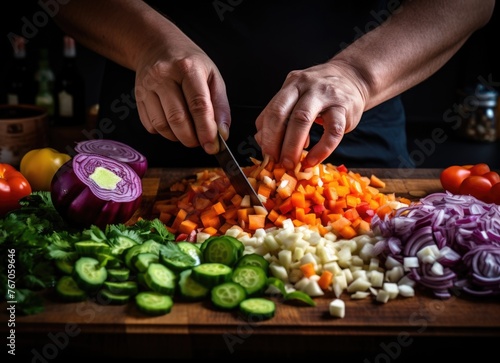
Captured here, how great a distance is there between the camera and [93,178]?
8.51 ft

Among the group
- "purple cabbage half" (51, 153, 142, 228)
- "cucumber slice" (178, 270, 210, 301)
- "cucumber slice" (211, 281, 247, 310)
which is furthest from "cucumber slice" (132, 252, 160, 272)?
"purple cabbage half" (51, 153, 142, 228)

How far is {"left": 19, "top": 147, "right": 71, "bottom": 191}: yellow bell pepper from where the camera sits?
3.05 metres

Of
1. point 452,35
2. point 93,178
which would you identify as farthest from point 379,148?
point 93,178

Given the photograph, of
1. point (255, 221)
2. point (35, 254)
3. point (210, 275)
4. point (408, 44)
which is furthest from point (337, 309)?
point (408, 44)

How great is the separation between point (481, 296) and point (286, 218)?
768 mm

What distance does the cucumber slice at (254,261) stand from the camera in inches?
86.8

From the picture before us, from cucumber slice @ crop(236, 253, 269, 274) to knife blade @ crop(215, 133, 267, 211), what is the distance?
0.40 m

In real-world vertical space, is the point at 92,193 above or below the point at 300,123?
below

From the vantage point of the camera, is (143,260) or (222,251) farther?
(222,251)

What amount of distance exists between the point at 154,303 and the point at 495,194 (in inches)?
61.0

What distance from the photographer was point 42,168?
3055 millimetres

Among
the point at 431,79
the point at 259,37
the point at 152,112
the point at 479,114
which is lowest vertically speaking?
the point at 479,114

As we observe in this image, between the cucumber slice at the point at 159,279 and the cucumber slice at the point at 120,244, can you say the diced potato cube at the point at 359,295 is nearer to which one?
the cucumber slice at the point at 159,279

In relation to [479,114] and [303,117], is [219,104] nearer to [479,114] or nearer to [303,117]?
[303,117]
